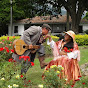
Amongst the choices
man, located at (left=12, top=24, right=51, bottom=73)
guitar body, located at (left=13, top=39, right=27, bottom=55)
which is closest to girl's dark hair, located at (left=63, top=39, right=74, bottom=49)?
man, located at (left=12, top=24, right=51, bottom=73)

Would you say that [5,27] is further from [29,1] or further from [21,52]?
[21,52]

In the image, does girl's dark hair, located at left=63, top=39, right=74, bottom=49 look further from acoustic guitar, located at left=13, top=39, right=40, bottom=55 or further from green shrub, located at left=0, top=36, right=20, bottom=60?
green shrub, located at left=0, top=36, right=20, bottom=60

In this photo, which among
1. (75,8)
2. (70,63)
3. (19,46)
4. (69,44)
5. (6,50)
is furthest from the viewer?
(75,8)

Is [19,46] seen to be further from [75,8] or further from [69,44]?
[75,8]

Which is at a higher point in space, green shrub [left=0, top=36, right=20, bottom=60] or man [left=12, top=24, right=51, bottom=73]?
man [left=12, top=24, right=51, bottom=73]

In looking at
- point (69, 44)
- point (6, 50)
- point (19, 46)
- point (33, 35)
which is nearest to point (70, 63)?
point (69, 44)

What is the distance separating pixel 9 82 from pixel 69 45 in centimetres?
243

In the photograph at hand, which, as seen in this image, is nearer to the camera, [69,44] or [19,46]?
[19,46]

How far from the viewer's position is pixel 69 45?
591cm

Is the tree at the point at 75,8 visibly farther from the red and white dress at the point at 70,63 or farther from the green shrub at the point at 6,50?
the red and white dress at the point at 70,63

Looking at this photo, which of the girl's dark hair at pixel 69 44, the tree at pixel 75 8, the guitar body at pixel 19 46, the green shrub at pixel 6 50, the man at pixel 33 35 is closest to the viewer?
the guitar body at pixel 19 46

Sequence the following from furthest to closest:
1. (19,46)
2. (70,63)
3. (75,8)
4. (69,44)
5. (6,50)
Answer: (75,8)
(6,50)
(69,44)
(70,63)
(19,46)

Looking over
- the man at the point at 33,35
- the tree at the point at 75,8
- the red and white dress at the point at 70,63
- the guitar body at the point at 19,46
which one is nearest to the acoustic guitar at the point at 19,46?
the guitar body at the point at 19,46

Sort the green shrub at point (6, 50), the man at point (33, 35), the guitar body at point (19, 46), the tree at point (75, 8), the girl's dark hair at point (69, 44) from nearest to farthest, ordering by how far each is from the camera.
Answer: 1. the guitar body at point (19, 46)
2. the man at point (33, 35)
3. the girl's dark hair at point (69, 44)
4. the green shrub at point (6, 50)
5. the tree at point (75, 8)
